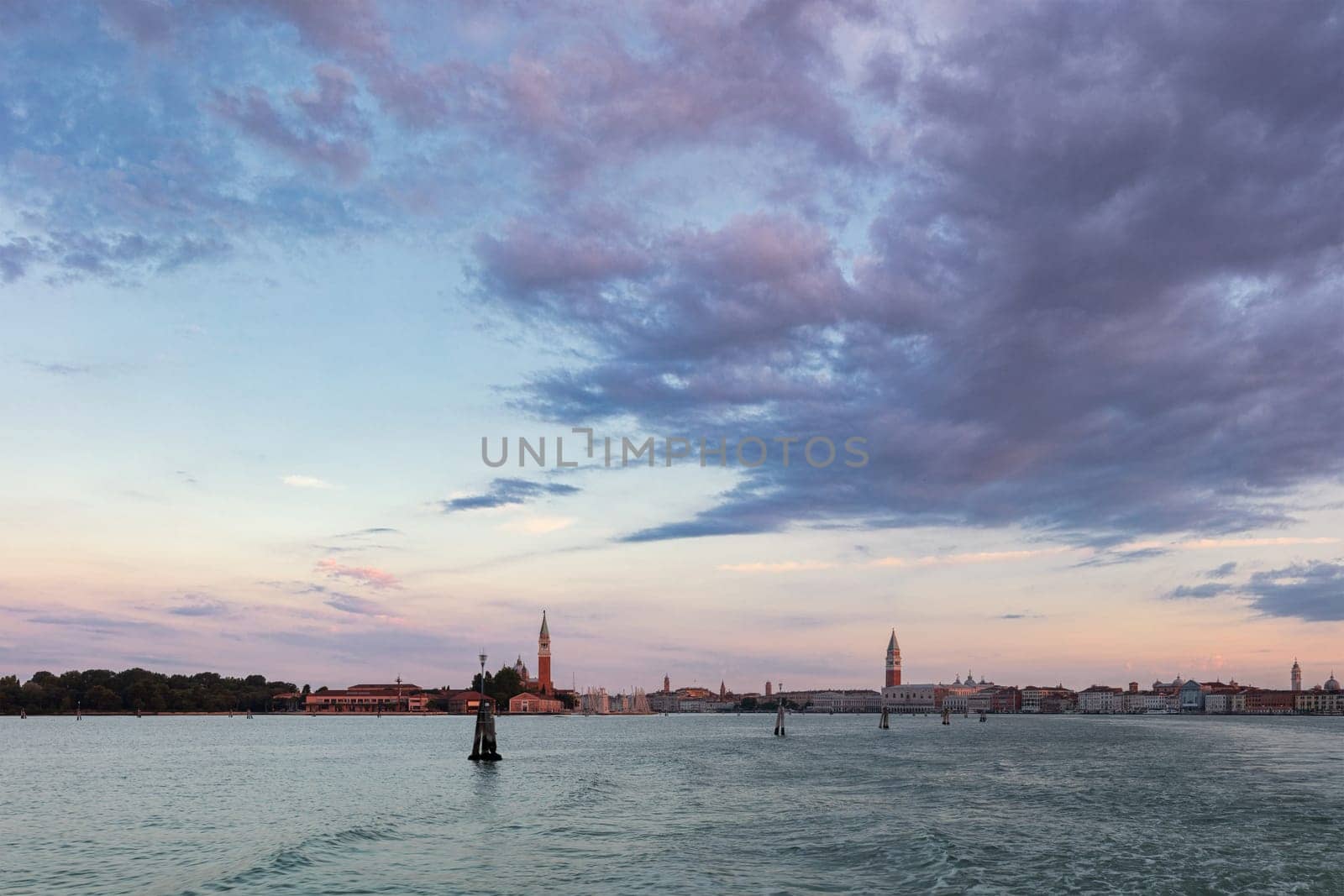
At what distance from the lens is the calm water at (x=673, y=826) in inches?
1139

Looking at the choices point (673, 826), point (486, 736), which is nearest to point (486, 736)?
point (486, 736)

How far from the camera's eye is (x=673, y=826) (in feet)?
128

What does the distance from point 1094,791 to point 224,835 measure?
39.4 meters

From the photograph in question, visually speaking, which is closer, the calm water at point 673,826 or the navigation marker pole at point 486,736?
the calm water at point 673,826

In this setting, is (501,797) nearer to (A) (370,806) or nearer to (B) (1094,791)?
(A) (370,806)

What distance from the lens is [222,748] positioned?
10225cm

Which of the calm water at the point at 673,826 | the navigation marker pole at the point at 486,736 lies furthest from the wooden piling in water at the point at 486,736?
the calm water at the point at 673,826

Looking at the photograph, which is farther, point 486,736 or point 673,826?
point 486,736

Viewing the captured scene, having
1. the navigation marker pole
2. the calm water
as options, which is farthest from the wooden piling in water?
the calm water

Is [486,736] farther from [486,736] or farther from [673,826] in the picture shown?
[673,826]

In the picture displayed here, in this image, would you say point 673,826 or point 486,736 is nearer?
point 673,826

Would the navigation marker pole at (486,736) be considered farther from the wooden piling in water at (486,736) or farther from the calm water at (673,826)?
the calm water at (673,826)

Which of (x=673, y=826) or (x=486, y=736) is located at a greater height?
(x=486, y=736)

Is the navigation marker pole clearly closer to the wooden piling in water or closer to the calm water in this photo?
the wooden piling in water
